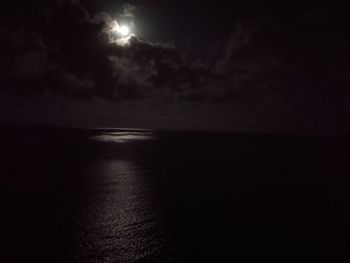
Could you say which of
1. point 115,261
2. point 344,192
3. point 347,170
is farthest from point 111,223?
point 347,170

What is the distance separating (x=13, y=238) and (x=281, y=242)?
1762cm

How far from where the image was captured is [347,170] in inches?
1831

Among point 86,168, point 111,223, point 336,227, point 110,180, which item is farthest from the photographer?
point 86,168

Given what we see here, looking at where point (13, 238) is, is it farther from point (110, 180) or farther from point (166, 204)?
point (110, 180)

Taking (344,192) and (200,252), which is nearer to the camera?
(200,252)

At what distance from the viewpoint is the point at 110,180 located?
2988cm

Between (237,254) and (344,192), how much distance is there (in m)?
23.9

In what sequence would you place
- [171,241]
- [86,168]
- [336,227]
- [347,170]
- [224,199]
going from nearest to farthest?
[171,241], [336,227], [224,199], [86,168], [347,170]

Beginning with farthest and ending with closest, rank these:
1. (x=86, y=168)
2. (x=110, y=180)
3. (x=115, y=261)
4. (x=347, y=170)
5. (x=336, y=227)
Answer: (x=347, y=170)
(x=86, y=168)
(x=110, y=180)
(x=336, y=227)
(x=115, y=261)

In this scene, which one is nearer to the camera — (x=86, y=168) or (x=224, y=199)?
(x=224, y=199)

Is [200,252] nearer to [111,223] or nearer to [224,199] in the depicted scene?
[111,223]

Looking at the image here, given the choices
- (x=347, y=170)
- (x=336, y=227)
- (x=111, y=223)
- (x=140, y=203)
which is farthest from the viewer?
(x=347, y=170)

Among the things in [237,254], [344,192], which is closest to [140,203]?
[237,254]

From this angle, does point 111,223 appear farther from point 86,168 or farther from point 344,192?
point 344,192
